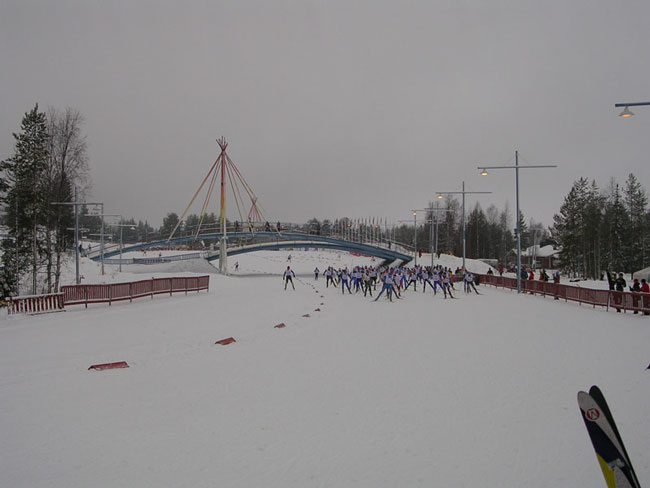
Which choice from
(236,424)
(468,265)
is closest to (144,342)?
(236,424)

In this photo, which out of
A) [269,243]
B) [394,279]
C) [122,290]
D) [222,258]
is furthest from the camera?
[269,243]

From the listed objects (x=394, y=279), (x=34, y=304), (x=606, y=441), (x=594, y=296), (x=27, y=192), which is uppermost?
(x=27, y=192)

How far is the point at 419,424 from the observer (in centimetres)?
645


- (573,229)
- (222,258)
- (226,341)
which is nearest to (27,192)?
(222,258)

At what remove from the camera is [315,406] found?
23.9 ft

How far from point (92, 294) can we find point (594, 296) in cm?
2684

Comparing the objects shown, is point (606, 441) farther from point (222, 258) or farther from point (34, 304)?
point (222, 258)

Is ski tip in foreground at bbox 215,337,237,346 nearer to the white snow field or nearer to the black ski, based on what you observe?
the white snow field

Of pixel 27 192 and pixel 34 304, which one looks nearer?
pixel 34 304

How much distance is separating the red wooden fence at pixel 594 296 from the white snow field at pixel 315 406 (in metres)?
5.92

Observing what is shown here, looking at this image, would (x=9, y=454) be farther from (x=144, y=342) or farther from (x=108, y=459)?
(x=144, y=342)

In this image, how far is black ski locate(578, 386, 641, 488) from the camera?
296cm

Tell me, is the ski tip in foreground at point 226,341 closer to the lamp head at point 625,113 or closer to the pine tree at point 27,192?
the lamp head at point 625,113

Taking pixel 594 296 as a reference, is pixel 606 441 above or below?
above
